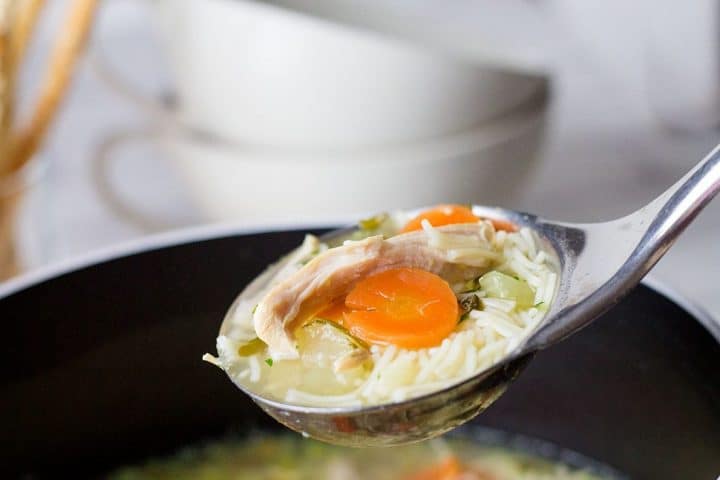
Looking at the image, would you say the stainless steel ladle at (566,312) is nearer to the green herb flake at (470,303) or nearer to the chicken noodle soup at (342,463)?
the green herb flake at (470,303)

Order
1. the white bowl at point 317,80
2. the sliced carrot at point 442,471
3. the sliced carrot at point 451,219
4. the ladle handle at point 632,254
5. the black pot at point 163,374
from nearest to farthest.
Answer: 1. the ladle handle at point 632,254
2. the sliced carrot at point 451,219
3. the black pot at point 163,374
4. the sliced carrot at point 442,471
5. the white bowl at point 317,80

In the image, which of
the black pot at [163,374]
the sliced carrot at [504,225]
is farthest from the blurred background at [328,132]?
the sliced carrot at [504,225]

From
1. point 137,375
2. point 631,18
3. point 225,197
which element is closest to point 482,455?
point 137,375

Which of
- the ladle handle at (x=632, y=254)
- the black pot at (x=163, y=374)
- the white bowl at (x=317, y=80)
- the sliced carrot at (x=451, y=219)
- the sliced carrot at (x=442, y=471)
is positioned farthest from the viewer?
the white bowl at (x=317, y=80)

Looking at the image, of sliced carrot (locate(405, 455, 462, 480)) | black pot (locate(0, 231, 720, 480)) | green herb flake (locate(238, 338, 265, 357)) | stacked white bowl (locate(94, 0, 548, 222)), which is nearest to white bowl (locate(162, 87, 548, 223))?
stacked white bowl (locate(94, 0, 548, 222))

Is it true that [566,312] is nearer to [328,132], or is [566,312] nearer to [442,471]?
[442,471]

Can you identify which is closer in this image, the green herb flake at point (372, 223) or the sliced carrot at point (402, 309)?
the sliced carrot at point (402, 309)

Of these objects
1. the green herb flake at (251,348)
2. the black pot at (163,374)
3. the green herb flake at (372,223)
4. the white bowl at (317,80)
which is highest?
→ the white bowl at (317,80)
